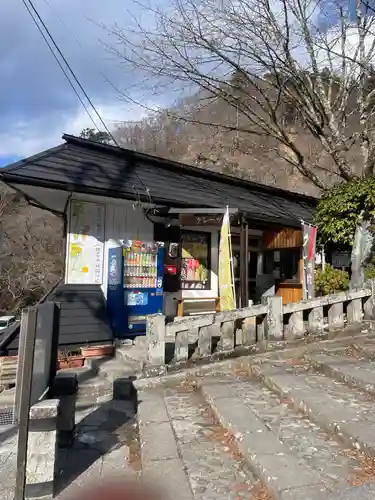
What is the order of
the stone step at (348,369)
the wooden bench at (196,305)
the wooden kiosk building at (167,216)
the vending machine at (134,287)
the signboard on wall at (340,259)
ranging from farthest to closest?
the signboard on wall at (340,259), the wooden bench at (196,305), the vending machine at (134,287), the wooden kiosk building at (167,216), the stone step at (348,369)

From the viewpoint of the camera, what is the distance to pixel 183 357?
6254 millimetres

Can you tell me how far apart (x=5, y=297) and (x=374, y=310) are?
22.9 meters

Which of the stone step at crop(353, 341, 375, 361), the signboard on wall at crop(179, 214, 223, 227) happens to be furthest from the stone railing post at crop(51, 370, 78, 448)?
the signboard on wall at crop(179, 214, 223, 227)

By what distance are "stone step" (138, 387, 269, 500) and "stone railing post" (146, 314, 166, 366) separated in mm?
864

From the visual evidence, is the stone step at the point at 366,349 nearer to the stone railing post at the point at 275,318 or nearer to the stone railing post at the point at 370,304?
the stone railing post at the point at 370,304

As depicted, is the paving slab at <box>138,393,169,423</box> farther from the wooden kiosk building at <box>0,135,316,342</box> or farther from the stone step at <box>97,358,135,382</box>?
the wooden kiosk building at <box>0,135,316,342</box>

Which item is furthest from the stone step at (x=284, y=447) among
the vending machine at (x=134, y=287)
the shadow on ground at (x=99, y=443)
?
the vending machine at (x=134, y=287)

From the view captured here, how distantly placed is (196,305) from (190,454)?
6669mm

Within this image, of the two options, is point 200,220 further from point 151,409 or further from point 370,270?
point 151,409

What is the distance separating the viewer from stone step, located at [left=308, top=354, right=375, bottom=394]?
4914mm

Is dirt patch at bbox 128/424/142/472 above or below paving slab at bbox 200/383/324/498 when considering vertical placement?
below

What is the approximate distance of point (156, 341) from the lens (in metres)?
6.11

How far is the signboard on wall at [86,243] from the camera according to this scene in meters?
8.48

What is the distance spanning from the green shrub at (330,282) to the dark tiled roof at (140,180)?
180cm
